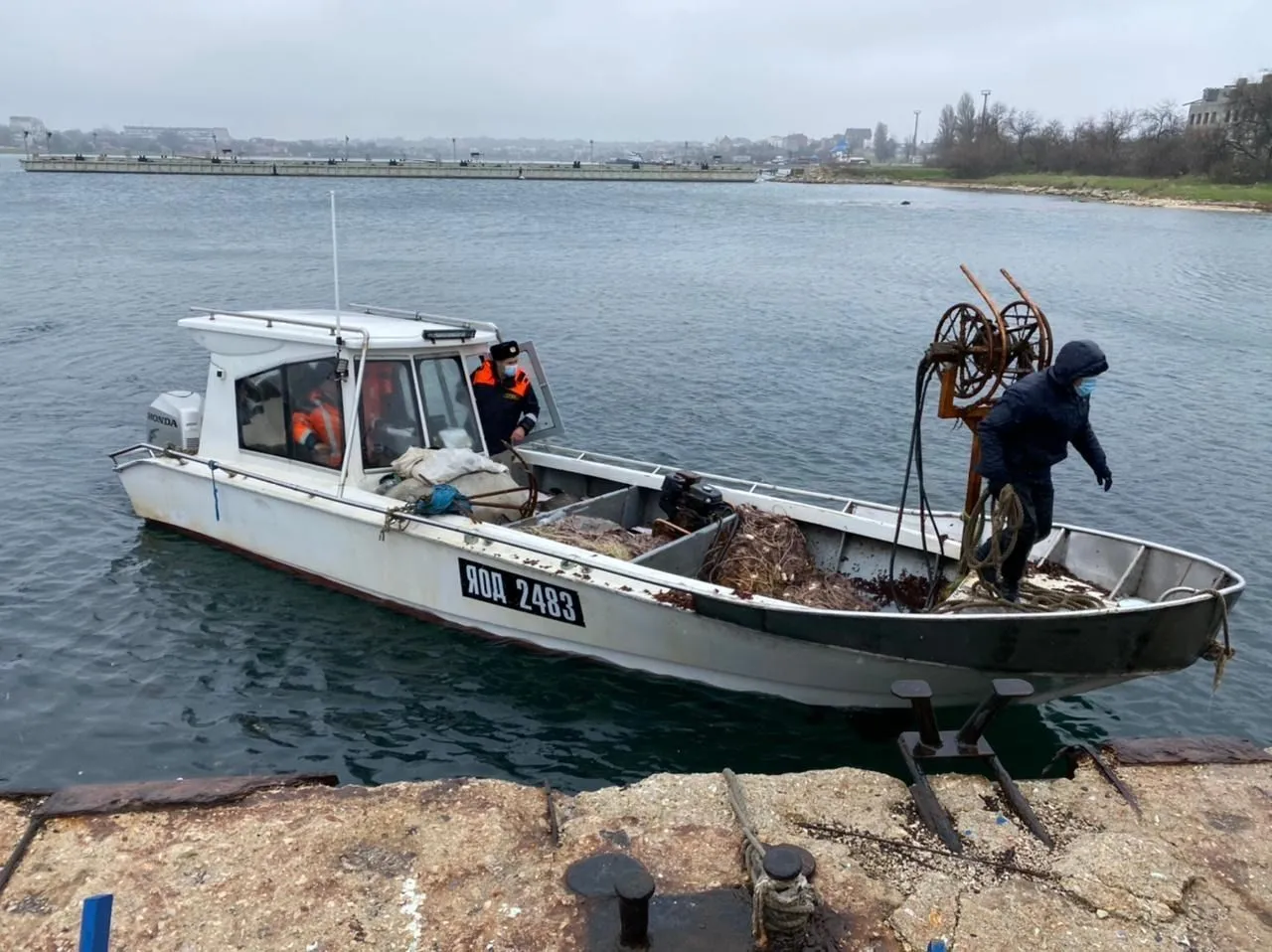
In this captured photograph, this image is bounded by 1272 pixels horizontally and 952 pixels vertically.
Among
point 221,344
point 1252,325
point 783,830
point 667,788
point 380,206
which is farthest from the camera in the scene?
point 380,206

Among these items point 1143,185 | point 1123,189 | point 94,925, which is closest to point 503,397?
point 94,925

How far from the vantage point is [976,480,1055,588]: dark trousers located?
6754mm

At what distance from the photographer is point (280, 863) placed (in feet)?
14.2

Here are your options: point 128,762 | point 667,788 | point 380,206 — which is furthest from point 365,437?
point 380,206

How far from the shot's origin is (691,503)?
870 cm

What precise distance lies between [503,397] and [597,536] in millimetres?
2047

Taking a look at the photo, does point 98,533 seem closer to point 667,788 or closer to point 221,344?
point 221,344

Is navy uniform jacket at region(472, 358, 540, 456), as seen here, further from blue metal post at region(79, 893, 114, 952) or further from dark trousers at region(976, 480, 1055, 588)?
blue metal post at region(79, 893, 114, 952)

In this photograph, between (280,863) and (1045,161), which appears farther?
(1045,161)

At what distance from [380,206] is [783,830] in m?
60.0

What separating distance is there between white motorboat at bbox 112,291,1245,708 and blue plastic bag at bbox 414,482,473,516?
0.04 m

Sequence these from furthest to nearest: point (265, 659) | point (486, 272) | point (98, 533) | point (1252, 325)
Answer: point (486, 272) < point (1252, 325) < point (98, 533) < point (265, 659)

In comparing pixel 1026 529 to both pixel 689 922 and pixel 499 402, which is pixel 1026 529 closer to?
pixel 689 922

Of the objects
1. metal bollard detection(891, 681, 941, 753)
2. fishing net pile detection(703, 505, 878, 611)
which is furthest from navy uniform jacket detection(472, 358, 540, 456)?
metal bollard detection(891, 681, 941, 753)
